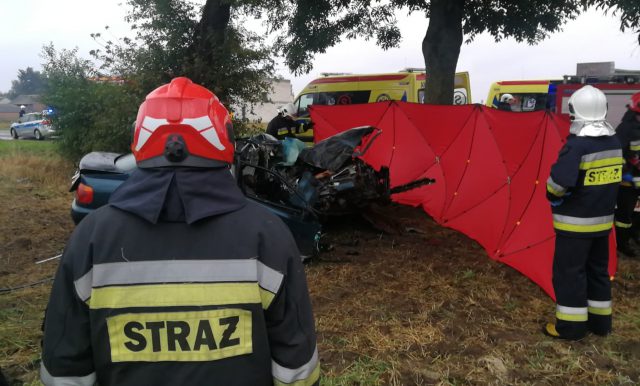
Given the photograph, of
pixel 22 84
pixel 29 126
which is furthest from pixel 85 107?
pixel 22 84

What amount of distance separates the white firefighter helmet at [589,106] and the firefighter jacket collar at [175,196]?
3.26 metres

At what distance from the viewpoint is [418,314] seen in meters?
4.34

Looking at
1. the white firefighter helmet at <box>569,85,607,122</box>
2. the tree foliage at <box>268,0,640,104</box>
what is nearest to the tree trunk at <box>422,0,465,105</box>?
the tree foliage at <box>268,0,640,104</box>

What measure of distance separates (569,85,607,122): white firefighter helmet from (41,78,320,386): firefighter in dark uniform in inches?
125

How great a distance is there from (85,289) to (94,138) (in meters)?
9.74

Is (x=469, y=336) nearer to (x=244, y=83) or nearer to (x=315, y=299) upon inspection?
(x=315, y=299)

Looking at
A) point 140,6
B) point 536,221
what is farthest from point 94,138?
point 536,221

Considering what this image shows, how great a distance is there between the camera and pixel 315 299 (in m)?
4.72

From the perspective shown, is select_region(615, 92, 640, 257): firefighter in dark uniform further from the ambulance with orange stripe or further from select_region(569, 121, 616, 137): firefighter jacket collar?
the ambulance with orange stripe

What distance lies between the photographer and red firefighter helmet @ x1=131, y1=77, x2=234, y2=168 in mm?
1311

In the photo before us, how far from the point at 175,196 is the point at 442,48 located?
278 inches

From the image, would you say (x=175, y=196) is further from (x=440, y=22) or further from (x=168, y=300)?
(x=440, y=22)

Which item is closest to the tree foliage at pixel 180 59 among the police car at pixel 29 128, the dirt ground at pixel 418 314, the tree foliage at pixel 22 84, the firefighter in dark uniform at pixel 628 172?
the dirt ground at pixel 418 314

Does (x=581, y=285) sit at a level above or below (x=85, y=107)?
below
